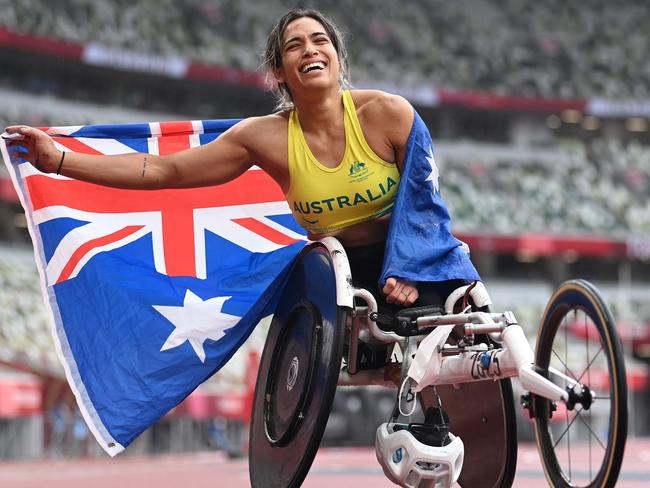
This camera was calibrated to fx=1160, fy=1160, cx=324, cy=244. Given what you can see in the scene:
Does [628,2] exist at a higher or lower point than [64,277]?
higher

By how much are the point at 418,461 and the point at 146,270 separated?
1.95m

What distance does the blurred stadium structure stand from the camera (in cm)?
3531

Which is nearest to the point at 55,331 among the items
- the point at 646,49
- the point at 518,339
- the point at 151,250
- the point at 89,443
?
the point at 151,250

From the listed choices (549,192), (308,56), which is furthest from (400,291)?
(549,192)

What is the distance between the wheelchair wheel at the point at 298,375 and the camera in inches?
155

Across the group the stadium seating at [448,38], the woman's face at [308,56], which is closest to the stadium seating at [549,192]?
the stadium seating at [448,38]

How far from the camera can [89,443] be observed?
803 inches

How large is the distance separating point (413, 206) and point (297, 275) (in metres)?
0.58

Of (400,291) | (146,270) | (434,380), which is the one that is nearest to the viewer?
(434,380)

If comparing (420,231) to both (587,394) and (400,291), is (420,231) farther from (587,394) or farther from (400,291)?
(587,394)

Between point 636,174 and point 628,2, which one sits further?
point 628,2

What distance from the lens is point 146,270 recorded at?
210 inches

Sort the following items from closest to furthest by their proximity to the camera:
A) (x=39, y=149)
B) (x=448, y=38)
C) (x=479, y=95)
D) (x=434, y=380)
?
(x=434, y=380) → (x=39, y=149) → (x=479, y=95) → (x=448, y=38)

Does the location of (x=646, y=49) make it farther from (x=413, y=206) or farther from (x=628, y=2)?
(x=413, y=206)
